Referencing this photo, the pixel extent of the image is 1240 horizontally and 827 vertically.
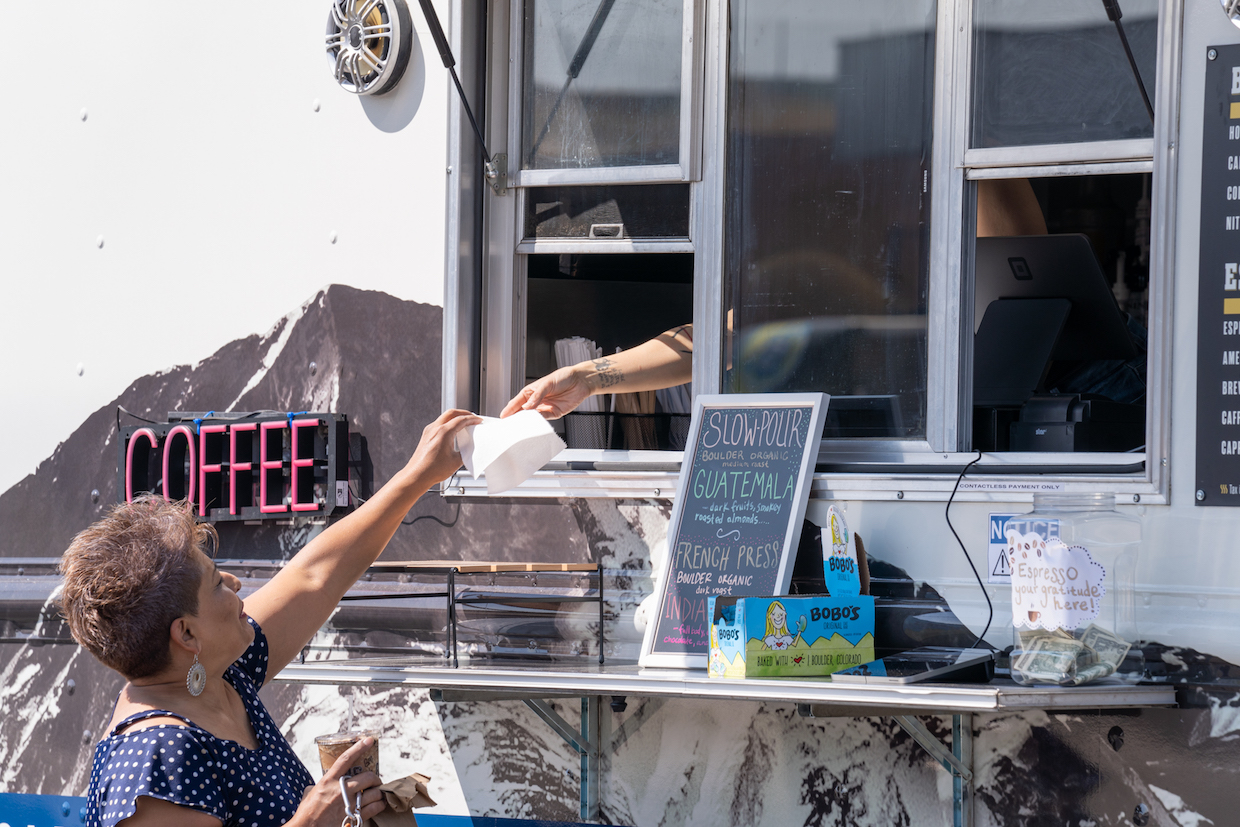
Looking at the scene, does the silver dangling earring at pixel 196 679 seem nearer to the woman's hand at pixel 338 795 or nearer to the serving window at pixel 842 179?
the woman's hand at pixel 338 795

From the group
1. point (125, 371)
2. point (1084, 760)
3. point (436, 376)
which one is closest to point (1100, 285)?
point (1084, 760)

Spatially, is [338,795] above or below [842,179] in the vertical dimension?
below

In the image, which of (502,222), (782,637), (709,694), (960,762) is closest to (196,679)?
(709,694)

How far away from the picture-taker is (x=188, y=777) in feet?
5.95

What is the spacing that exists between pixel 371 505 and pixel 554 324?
1.34 metres

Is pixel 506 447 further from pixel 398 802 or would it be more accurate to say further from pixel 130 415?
pixel 130 415

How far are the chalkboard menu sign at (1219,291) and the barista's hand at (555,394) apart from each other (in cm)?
147

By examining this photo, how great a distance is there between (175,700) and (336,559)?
608 millimetres

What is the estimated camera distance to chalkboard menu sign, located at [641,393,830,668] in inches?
112

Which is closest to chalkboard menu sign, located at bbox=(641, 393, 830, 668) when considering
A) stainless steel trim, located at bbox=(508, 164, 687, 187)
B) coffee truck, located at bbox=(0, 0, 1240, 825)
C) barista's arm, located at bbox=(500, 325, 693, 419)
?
coffee truck, located at bbox=(0, 0, 1240, 825)

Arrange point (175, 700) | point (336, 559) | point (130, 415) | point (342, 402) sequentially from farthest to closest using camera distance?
point (130, 415) → point (342, 402) → point (336, 559) → point (175, 700)

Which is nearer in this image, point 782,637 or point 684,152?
point 782,637

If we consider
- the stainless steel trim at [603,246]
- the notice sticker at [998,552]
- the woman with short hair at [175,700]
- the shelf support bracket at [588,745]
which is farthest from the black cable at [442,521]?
the notice sticker at [998,552]

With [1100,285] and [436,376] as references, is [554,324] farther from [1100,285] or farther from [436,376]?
[1100,285]
